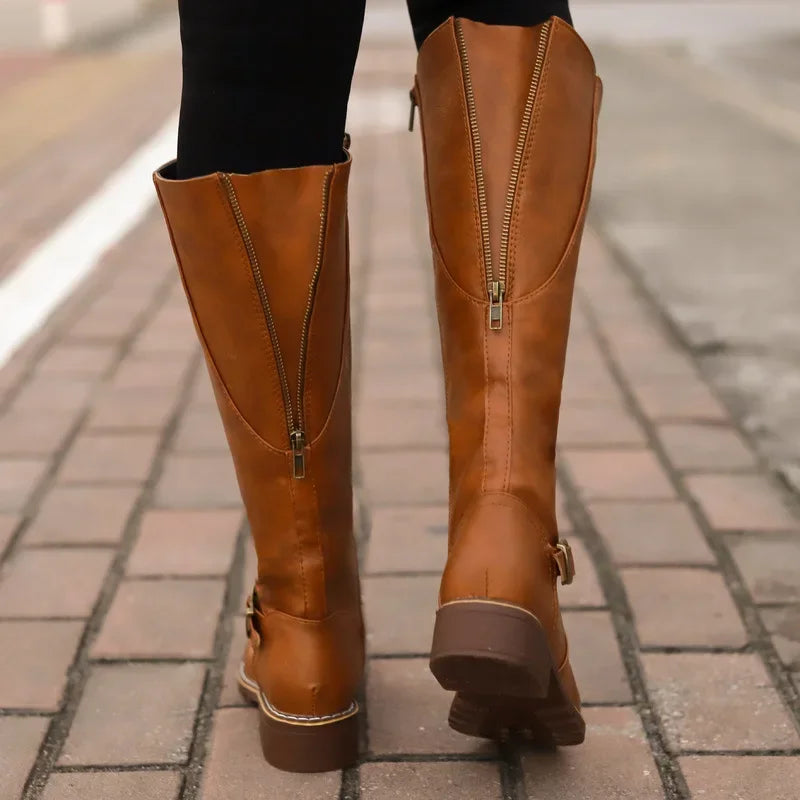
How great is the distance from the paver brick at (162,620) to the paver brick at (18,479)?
14.9 inches

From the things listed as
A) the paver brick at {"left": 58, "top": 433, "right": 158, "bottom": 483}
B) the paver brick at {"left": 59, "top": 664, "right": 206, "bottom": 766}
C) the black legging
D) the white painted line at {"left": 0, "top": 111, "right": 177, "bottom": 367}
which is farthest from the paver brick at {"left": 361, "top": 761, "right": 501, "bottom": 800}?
the white painted line at {"left": 0, "top": 111, "right": 177, "bottom": 367}

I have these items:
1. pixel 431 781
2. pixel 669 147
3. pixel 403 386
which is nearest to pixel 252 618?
pixel 431 781

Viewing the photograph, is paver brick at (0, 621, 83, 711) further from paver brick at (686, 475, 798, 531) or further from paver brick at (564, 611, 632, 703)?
paver brick at (686, 475, 798, 531)

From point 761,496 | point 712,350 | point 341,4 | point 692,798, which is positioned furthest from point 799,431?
point 341,4

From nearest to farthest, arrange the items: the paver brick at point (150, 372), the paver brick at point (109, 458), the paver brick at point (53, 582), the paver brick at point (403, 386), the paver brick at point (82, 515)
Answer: the paver brick at point (53, 582) → the paver brick at point (82, 515) → the paver brick at point (109, 458) → the paver brick at point (403, 386) → the paver brick at point (150, 372)

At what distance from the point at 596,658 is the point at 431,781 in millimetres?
341

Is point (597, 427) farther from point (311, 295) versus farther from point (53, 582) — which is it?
point (311, 295)

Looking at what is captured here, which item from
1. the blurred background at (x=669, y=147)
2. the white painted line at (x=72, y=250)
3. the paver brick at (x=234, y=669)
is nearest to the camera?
the paver brick at (x=234, y=669)

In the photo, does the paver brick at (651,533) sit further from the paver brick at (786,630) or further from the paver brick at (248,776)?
the paver brick at (248,776)

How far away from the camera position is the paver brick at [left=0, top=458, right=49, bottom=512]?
6.77ft

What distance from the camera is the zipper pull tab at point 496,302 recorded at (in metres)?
1.21

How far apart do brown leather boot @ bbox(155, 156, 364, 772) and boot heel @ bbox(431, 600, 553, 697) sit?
20cm

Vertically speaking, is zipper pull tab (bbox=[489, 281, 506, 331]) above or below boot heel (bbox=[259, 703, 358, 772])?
above

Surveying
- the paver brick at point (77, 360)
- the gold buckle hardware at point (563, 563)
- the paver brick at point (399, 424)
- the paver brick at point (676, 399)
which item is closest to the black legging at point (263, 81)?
the gold buckle hardware at point (563, 563)
